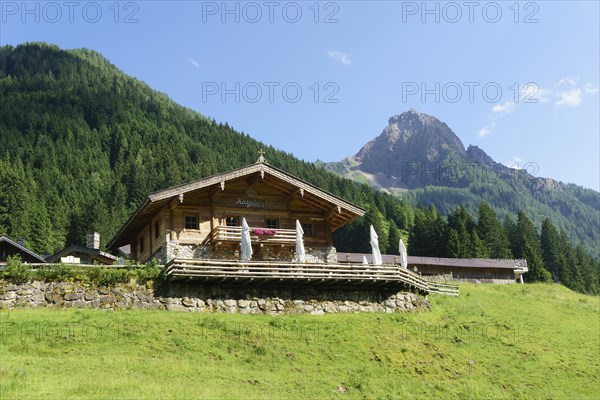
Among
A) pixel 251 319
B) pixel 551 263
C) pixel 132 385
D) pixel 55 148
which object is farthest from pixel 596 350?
pixel 55 148

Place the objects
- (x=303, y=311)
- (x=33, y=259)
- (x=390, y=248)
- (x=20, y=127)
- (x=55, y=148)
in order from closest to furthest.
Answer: (x=303, y=311)
(x=33, y=259)
(x=390, y=248)
(x=55, y=148)
(x=20, y=127)

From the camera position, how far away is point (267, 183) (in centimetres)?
4122

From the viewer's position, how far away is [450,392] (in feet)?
88.2

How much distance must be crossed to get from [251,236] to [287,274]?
20.1 feet

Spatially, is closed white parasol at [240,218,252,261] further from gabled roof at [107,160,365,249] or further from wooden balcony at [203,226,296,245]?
gabled roof at [107,160,365,249]

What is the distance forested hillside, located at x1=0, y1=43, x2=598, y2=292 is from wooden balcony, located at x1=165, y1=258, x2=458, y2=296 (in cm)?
5818

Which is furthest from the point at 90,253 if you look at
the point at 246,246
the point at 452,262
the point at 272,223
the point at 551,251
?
the point at 551,251

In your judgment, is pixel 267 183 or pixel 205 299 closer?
pixel 205 299

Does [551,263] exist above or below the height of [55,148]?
below

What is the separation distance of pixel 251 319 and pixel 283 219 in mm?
11144

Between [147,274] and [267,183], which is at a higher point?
[267,183]

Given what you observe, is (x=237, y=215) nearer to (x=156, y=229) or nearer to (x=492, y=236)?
(x=156, y=229)

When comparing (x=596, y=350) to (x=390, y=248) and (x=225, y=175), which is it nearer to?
(x=225, y=175)

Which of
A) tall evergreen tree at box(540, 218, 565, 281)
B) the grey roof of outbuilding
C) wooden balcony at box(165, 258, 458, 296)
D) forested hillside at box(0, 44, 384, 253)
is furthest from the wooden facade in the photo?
tall evergreen tree at box(540, 218, 565, 281)
